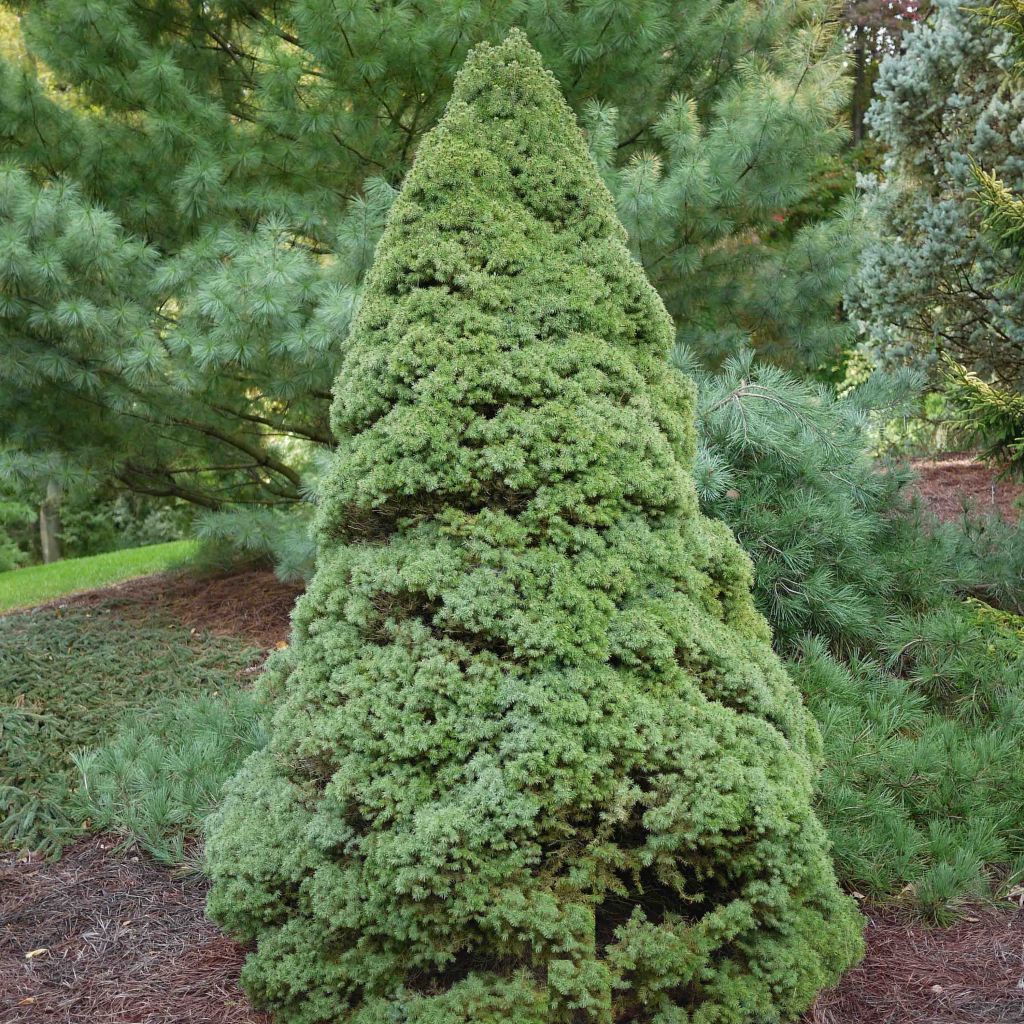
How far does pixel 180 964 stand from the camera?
8.60 ft

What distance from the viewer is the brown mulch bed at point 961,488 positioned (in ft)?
24.2

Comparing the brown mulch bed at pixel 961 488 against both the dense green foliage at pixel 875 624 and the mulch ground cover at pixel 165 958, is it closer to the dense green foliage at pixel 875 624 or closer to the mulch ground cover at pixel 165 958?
the dense green foliage at pixel 875 624

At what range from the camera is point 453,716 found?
2.19m

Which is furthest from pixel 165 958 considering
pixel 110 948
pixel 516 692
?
pixel 516 692

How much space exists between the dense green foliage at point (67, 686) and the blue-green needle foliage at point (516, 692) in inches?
59.6

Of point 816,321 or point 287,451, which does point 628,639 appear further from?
point 287,451

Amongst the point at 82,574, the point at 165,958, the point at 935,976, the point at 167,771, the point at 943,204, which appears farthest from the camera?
the point at 82,574

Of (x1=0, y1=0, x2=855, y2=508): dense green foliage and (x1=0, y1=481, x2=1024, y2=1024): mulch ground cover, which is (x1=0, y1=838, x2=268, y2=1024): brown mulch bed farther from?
(x1=0, y1=0, x2=855, y2=508): dense green foliage

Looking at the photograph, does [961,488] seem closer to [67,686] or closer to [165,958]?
[67,686]

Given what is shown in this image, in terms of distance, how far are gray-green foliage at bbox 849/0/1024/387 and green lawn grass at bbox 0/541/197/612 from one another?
23.0ft

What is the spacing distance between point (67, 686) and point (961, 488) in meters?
7.77

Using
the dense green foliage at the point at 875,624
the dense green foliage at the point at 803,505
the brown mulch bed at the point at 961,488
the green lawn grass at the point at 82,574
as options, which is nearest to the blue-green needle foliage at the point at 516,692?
the dense green foliage at the point at 875,624

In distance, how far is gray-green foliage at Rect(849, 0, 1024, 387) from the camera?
7477 millimetres

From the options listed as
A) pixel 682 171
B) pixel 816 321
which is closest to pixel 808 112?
pixel 682 171
